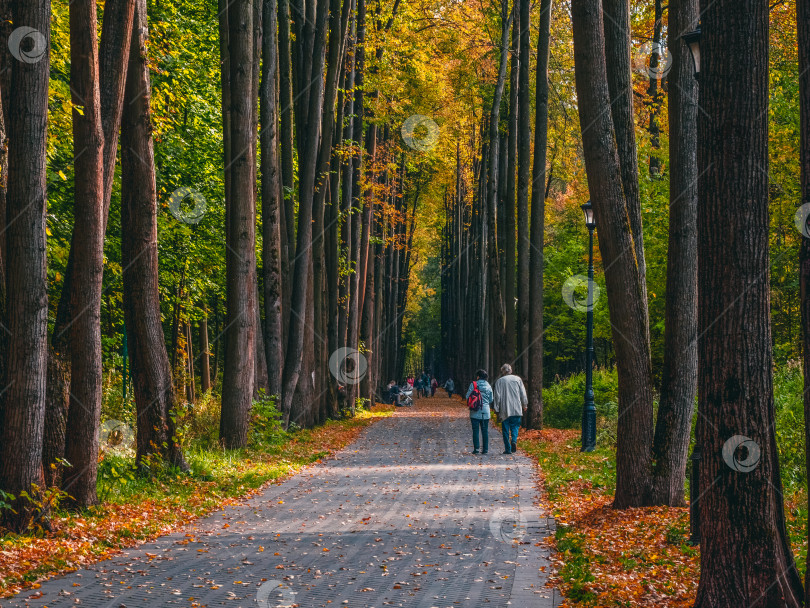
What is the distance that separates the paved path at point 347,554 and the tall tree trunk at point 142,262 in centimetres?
196

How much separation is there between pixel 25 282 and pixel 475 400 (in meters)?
11.7

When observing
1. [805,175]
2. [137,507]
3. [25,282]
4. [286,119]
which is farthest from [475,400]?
[805,175]

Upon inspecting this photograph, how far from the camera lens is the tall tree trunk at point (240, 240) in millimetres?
16578

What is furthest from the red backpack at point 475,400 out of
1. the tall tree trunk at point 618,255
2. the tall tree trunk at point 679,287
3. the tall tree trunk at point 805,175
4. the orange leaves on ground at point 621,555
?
the tall tree trunk at point 805,175

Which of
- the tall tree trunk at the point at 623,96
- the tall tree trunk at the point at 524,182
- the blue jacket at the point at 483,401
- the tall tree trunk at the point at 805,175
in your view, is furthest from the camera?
the tall tree trunk at the point at 524,182

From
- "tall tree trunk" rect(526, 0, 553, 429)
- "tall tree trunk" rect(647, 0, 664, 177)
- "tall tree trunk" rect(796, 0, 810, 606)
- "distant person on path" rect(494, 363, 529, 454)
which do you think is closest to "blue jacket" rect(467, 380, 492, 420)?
"distant person on path" rect(494, 363, 529, 454)

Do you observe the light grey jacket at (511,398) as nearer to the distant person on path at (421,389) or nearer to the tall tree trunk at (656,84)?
the tall tree trunk at (656,84)

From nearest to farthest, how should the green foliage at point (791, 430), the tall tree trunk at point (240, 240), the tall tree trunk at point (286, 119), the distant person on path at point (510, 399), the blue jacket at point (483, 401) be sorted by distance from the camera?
the green foliage at point (791, 430) < the tall tree trunk at point (240, 240) < the distant person on path at point (510, 399) < the blue jacket at point (483, 401) < the tall tree trunk at point (286, 119)

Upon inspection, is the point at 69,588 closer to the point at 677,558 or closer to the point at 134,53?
the point at 677,558

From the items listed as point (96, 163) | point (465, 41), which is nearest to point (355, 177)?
point (465, 41)

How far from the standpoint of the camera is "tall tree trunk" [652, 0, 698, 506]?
9.95m

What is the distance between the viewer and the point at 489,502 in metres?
12.3

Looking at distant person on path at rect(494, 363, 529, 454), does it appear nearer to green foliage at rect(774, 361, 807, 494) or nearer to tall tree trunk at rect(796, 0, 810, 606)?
green foliage at rect(774, 361, 807, 494)

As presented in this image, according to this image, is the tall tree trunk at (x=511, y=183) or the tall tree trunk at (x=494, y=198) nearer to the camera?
the tall tree trunk at (x=511, y=183)
